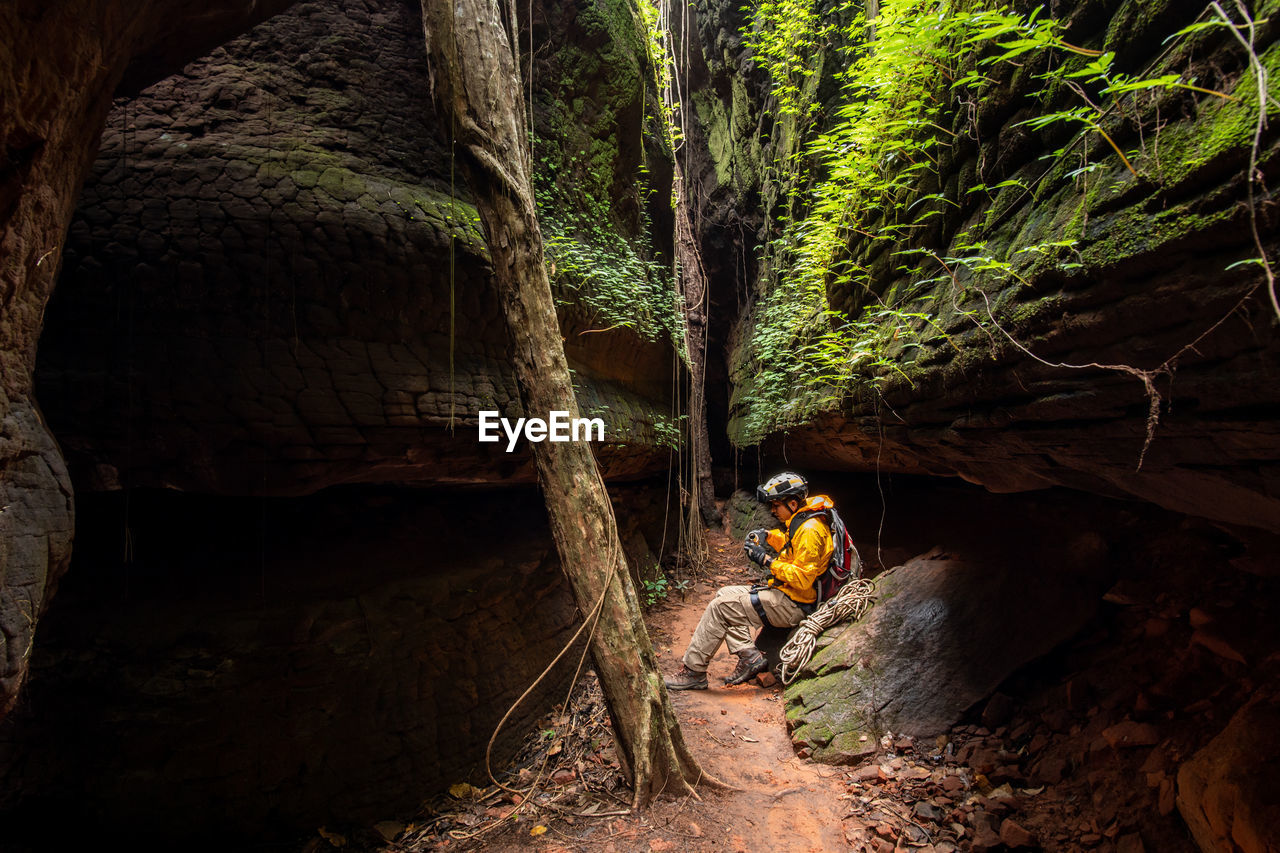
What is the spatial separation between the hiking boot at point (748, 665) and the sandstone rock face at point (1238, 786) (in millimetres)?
2952

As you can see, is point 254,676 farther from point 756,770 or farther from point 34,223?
point 756,770

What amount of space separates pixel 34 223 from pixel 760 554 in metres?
5.14

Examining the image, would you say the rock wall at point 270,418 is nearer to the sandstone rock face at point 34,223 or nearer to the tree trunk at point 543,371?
the sandstone rock face at point 34,223

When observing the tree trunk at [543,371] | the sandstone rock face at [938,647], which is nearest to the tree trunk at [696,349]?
the sandstone rock face at [938,647]

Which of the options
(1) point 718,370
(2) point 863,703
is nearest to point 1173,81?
(2) point 863,703

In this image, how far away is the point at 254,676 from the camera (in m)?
3.75

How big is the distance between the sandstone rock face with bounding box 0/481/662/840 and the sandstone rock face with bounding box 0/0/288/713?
1.94 m

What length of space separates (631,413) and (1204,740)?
17.0ft

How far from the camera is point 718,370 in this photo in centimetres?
1118

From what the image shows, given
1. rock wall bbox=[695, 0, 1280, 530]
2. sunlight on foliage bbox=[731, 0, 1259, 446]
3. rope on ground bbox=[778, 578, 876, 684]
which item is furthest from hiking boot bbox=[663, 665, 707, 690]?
rock wall bbox=[695, 0, 1280, 530]

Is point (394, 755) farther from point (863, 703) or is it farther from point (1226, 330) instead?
point (1226, 330)

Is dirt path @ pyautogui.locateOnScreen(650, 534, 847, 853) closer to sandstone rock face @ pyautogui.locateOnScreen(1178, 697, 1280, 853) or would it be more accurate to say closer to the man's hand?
the man's hand

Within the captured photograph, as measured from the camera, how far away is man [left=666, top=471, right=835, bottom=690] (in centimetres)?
496

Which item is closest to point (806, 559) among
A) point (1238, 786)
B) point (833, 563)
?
point (833, 563)
